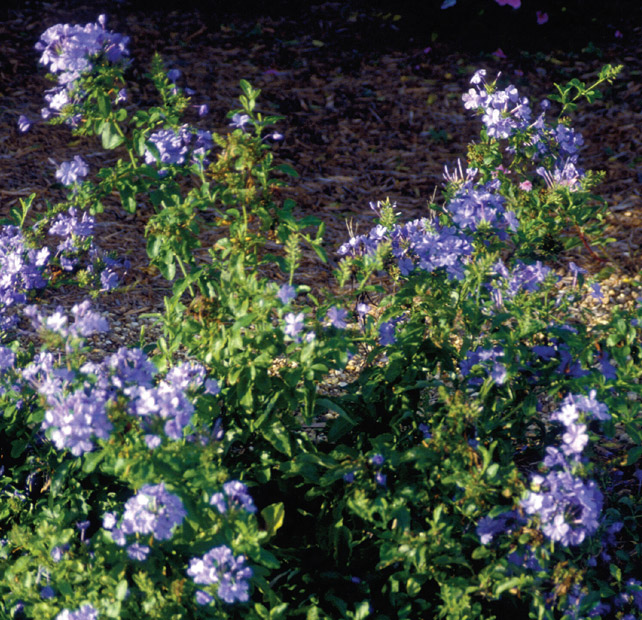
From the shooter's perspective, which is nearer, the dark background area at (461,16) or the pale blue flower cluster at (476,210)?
the pale blue flower cluster at (476,210)

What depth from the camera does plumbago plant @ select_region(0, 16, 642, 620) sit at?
5.86 ft

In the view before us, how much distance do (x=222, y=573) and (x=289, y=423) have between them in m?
0.59

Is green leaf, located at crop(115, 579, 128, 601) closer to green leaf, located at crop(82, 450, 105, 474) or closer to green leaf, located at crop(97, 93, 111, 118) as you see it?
green leaf, located at crop(82, 450, 105, 474)

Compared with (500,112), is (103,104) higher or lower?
higher

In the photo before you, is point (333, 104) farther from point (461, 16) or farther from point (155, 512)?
point (155, 512)

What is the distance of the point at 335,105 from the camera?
6.49m

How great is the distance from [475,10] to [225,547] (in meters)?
7.08

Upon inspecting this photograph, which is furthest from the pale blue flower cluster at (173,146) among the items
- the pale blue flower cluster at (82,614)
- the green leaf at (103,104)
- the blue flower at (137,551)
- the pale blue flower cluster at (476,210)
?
the pale blue flower cluster at (82,614)

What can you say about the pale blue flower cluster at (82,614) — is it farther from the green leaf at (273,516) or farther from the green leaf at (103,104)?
the green leaf at (103,104)

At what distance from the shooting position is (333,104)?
256 inches

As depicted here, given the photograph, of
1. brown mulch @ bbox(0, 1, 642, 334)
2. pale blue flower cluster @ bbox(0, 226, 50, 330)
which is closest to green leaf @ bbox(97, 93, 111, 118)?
pale blue flower cluster @ bbox(0, 226, 50, 330)

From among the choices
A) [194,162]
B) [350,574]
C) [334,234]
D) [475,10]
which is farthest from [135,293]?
[475,10]

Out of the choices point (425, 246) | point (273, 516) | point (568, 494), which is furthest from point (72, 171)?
point (568, 494)

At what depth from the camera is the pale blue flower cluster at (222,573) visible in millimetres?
1648
